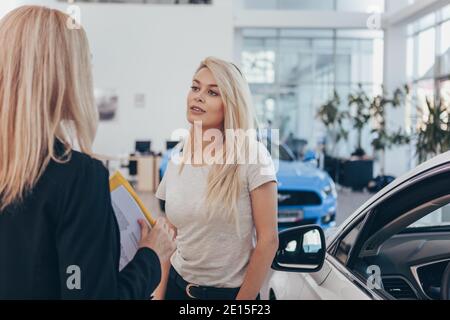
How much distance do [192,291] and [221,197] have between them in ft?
0.63

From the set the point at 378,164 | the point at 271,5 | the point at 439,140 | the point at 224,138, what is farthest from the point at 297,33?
the point at 224,138

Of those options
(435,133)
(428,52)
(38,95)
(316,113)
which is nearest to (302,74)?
(316,113)

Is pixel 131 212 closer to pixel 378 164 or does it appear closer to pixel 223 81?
pixel 223 81

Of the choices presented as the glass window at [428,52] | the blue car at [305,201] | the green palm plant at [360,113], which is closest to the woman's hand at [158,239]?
the glass window at [428,52]

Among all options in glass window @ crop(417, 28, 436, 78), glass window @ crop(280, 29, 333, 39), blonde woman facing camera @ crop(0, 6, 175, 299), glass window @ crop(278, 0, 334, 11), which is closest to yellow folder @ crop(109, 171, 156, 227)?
blonde woman facing camera @ crop(0, 6, 175, 299)

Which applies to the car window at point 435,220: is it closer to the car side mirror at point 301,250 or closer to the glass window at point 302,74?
the car side mirror at point 301,250

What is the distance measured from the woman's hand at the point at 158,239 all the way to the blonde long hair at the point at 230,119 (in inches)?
5.8

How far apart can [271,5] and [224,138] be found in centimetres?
746

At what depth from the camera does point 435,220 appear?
0.98 m

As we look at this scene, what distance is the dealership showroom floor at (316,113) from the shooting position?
0.86m

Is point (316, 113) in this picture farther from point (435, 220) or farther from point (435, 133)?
point (435, 220)
